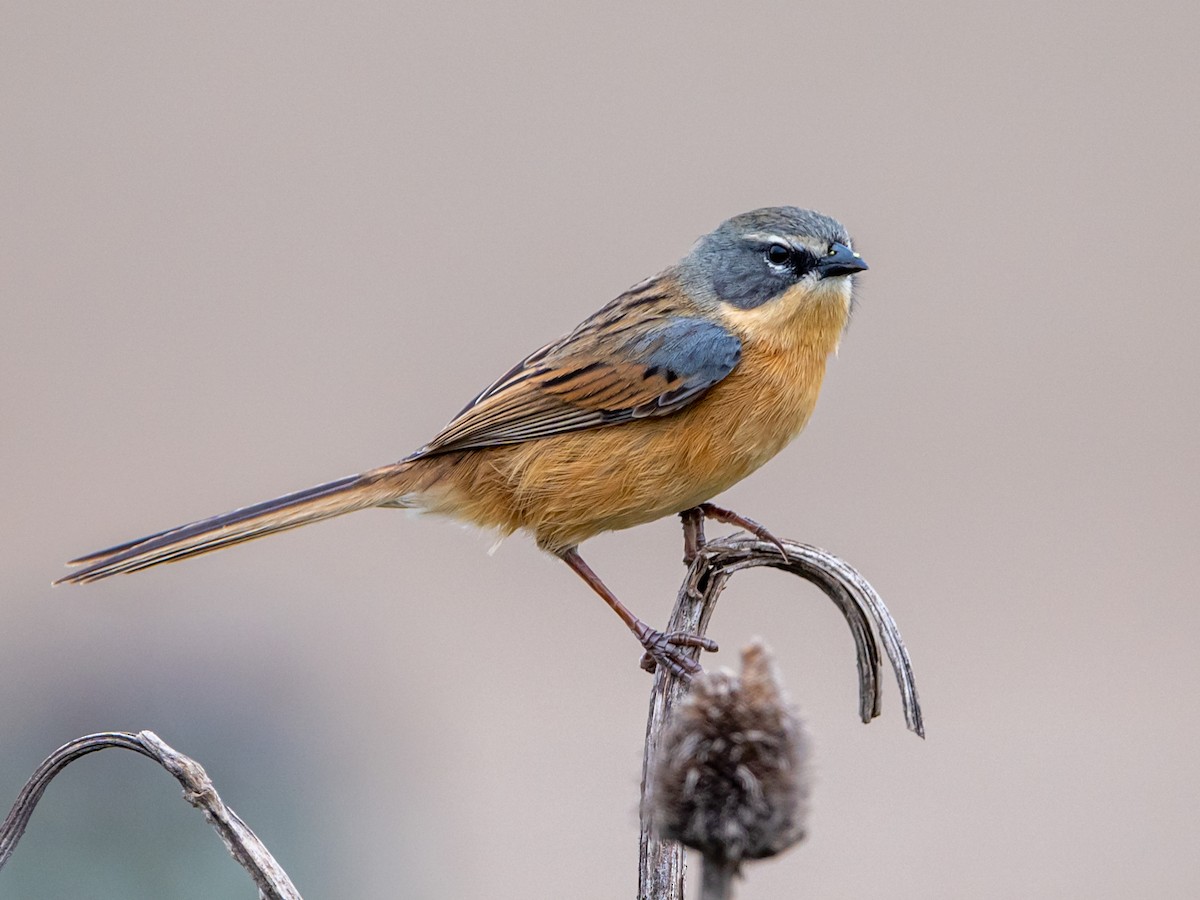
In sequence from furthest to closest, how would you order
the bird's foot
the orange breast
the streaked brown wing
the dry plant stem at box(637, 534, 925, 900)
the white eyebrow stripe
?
the white eyebrow stripe
the streaked brown wing
the orange breast
the bird's foot
the dry plant stem at box(637, 534, 925, 900)

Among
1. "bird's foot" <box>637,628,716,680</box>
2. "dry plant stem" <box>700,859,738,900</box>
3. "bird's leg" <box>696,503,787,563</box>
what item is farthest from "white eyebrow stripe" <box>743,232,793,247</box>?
"dry plant stem" <box>700,859,738,900</box>

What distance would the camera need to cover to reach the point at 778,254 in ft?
14.6

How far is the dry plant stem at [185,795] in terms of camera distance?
1.92 m

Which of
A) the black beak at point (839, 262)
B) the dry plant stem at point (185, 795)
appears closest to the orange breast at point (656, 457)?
the black beak at point (839, 262)

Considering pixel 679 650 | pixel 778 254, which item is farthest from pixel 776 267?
pixel 679 650

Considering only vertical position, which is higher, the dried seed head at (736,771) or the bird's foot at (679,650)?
the bird's foot at (679,650)

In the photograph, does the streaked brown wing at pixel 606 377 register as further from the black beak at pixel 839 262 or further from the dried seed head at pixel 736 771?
the dried seed head at pixel 736 771

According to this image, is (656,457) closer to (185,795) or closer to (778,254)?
(778,254)

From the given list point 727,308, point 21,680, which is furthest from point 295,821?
point 727,308

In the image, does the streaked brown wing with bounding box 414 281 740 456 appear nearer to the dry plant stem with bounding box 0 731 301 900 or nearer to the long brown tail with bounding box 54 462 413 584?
the long brown tail with bounding box 54 462 413 584

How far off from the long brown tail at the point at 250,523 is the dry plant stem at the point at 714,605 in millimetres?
1611

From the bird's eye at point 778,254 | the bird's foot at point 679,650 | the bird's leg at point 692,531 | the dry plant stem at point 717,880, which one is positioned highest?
the bird's eye at point 778,254

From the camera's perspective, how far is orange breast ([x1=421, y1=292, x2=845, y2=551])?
4.00 m

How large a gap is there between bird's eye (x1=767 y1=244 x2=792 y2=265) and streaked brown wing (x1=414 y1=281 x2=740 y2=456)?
1.00 ft
